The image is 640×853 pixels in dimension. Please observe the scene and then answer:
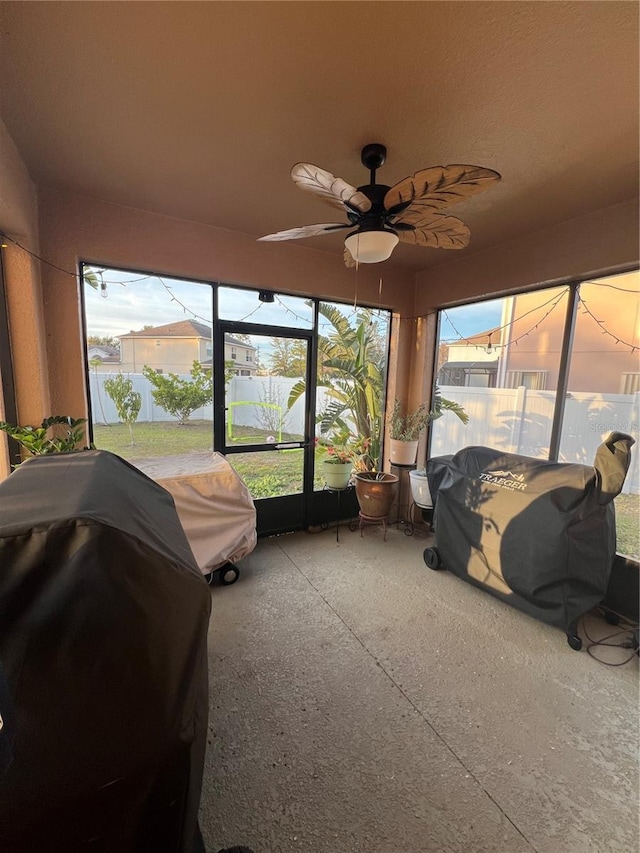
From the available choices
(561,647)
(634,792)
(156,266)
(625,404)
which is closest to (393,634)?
(561,647)

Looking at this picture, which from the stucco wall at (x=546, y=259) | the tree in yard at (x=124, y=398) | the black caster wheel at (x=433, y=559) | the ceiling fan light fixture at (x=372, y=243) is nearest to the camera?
the ceiling fan light fixture at (x=372, y=243)

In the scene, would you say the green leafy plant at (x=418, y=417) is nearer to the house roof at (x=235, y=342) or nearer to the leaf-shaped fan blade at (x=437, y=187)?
the house roof at (x=235, y=342)

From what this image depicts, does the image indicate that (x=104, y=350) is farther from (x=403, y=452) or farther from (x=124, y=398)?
(x=403, y=452)

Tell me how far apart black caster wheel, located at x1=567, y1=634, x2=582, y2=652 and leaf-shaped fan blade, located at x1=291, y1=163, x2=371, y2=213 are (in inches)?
107

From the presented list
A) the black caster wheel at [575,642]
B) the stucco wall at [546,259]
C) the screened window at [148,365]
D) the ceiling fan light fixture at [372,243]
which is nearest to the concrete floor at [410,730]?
the black caster wheel at [575,642]

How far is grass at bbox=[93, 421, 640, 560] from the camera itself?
8.54 ft

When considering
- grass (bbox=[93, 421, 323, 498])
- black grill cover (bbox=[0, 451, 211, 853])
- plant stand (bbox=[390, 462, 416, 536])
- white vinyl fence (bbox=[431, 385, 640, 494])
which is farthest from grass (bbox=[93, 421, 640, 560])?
black grill cover (bbox=[0, 451, 211, 853])

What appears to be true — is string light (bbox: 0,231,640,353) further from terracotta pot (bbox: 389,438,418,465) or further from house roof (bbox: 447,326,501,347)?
terracotta pot (bbox: 389,438,418,465)

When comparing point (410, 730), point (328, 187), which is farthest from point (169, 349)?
point (410, 730)

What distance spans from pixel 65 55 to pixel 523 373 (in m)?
3.43

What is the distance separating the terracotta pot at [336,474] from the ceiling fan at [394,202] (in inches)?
88.4

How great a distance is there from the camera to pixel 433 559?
3.07 meters

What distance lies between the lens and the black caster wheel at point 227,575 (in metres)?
2.84

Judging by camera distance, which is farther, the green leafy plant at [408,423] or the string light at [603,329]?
the green leafy plant at [408,423]
